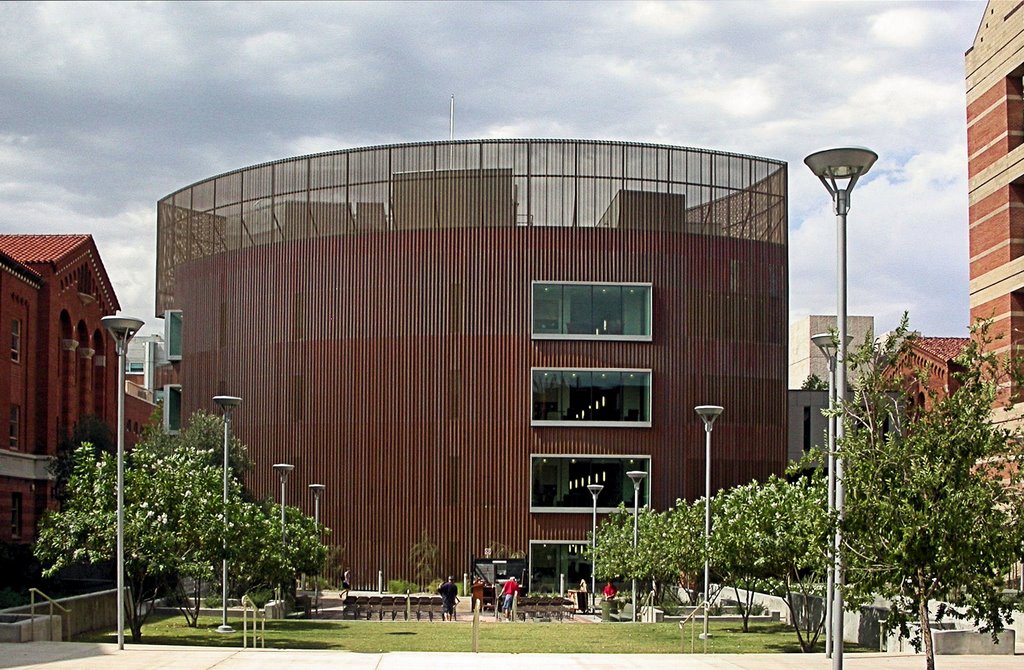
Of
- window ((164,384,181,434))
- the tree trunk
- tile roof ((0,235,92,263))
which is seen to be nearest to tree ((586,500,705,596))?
the tree trunk

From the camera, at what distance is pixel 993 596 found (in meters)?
17.0

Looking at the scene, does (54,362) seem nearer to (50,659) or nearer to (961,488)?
(50,659)

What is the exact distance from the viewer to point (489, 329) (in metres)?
61.0

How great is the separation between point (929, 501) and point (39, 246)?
43.7 meters

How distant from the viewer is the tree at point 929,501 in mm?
16625

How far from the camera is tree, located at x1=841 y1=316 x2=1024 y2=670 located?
655 inches

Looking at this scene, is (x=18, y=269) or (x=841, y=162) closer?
(x=841, y=162)

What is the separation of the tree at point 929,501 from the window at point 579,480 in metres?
42.7

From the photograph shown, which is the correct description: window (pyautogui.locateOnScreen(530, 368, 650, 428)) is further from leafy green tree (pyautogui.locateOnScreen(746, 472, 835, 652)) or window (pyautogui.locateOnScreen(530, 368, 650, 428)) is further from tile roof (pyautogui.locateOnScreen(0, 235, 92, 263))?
leafy green tree (pyautogui.locateOnScreen(746, 472, 835, 652))

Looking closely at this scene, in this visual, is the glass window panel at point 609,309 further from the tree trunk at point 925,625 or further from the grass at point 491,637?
the tree trunk at point 925,625

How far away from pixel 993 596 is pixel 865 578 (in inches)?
63.9

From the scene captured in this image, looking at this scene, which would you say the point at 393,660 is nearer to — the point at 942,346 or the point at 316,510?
the point at 316,510

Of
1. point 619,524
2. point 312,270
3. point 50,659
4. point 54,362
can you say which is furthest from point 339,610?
point 50,659

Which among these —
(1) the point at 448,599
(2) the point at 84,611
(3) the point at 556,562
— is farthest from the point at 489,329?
(2) the point at 84,611
